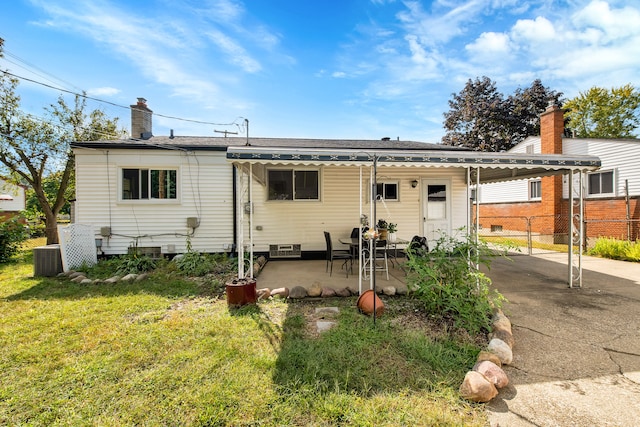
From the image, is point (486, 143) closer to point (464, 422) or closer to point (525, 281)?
point (525, 281)

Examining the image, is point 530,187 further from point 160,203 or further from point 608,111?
point 160,203

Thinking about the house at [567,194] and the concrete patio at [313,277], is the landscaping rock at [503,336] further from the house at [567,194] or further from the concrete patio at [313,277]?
the house at [567,194]

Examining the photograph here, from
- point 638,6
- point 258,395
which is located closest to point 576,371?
point 258,395

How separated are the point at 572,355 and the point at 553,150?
12.3 m

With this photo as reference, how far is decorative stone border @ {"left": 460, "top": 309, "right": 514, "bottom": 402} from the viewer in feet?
7.67

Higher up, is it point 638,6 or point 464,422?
point 638,6

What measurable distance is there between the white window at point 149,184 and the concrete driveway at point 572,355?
8519 millimetres

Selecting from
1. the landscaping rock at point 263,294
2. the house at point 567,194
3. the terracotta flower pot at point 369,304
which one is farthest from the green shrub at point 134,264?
the house at point 567,194

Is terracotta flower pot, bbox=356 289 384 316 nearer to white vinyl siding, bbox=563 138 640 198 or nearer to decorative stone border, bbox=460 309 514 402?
decorative stone border, bbox=460 309 514 402

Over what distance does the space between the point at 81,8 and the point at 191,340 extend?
9.07 metres

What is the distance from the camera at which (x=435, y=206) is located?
868 centimetres

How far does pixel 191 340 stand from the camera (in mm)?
3375

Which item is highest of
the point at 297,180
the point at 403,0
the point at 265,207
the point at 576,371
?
the point at 403,0

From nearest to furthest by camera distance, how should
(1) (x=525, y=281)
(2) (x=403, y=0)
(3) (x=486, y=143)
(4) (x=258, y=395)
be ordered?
(4) (x=258, y=395), (1) (x=525, y=281), (2) (x=403, y=0), (3) (x=486, y=143)
